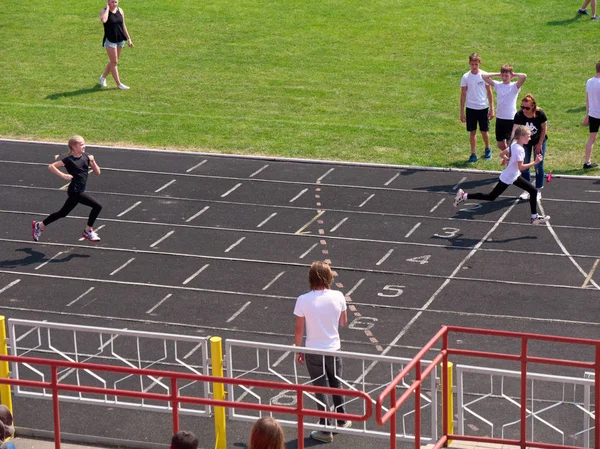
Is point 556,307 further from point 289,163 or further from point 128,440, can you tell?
point 289,163

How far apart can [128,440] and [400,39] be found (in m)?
20.4

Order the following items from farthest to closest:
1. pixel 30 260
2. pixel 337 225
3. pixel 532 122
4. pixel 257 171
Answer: pixel 257 171, pixel 532 122, pixel 337 225, pixel 30 260

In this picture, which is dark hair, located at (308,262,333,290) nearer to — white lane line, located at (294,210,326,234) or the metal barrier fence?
the metal barrier fence

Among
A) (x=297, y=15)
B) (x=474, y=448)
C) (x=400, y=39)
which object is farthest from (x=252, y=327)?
(x=297, y=15)

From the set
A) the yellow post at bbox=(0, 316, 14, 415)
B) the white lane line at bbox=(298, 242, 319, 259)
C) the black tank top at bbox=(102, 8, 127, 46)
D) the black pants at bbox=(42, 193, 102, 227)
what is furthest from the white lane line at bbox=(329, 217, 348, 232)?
the black tank top at bbox=(102, 8, 127, 46)

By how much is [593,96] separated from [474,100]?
79.9 inches

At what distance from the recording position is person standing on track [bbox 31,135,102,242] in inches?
591

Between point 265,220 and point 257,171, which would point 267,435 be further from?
point 257,171

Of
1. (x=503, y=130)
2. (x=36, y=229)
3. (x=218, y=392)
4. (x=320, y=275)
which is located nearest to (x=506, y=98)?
(x=503, y=130)

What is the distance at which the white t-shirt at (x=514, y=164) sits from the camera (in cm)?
1565

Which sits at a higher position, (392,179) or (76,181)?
(76,181)

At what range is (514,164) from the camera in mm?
15688

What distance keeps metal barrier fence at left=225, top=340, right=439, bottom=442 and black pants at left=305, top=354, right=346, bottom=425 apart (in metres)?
0.07

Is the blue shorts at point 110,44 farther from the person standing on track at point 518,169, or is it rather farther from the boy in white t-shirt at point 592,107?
the person standing on track at point 518,169
